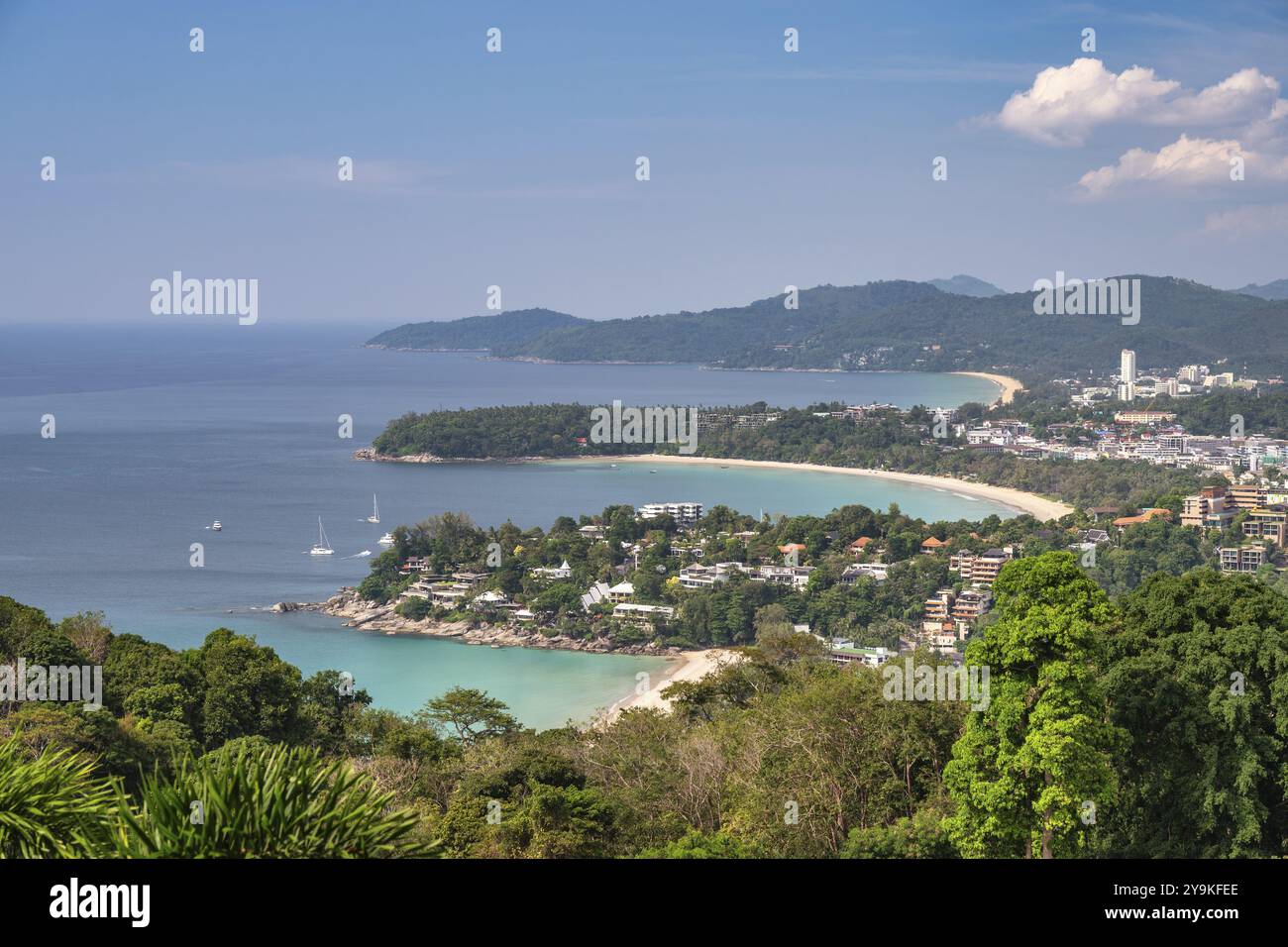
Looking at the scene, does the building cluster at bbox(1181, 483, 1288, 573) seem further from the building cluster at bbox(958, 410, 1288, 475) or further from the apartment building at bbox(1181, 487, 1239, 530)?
the building cluster at bbox(958, 410, 1288, 475)

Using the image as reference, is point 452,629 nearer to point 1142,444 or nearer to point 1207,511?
point 1207,511

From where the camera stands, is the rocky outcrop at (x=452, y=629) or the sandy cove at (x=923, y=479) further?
the sandy cove at (x=923, y=479)

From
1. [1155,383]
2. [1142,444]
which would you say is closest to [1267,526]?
[1142,444]

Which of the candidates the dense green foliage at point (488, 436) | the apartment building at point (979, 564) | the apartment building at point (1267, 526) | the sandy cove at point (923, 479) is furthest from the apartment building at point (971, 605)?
the dense green foliage at point (488, 436)

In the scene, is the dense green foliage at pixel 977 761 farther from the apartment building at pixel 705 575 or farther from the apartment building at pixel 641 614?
the apartment building at pixel 705 575

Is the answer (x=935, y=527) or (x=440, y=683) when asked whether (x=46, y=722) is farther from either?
(x=935, y=527)
